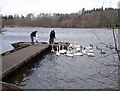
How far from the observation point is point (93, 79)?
12320mm

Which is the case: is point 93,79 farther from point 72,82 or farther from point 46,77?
point 46,77

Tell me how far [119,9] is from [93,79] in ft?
32.1

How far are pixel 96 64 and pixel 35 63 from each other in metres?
4.55

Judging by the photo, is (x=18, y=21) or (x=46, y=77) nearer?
(x=46, y=77)

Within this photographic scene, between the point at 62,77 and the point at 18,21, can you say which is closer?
the point at 62,77

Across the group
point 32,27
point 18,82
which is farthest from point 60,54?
point 32,27

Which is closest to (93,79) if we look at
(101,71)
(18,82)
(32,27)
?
(101,71)

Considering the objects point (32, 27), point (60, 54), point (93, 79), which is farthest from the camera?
point (32, 27)

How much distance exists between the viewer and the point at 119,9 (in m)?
2.86

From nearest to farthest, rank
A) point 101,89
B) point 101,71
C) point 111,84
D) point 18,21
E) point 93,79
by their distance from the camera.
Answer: point 101,89 → point 111,84 → point 93,79 → point 101,71 → point 18,21

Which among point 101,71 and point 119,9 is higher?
point 119,9

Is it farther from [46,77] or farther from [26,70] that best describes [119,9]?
[26,70]

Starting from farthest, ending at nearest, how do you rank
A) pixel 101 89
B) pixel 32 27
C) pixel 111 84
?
pixel 32 27
pixel 111 84
pixel 101 89

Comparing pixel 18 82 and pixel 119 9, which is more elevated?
pixel 119 9
